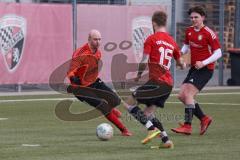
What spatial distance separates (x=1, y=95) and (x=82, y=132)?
379 inches

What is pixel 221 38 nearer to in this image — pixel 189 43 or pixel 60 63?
pixel 60 63

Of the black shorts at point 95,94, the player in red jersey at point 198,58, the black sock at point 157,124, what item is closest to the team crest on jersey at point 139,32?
the player in red jersey at point 198,58

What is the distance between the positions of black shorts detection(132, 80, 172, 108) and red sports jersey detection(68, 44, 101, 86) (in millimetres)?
1597

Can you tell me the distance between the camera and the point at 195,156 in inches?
455

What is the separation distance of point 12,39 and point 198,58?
1048 centimetres

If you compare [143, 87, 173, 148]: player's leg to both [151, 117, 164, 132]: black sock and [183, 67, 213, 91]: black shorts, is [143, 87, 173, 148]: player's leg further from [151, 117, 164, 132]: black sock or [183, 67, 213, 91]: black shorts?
[183, 67, 213, 91]: black shorts

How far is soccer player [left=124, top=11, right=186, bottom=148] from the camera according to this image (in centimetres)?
1276

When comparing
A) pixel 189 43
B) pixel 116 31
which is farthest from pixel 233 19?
pixel 189 43

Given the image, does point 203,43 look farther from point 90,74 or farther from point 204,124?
point 90,74

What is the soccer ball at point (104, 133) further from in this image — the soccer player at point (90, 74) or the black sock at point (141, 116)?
the soccer player at point (90, 74)

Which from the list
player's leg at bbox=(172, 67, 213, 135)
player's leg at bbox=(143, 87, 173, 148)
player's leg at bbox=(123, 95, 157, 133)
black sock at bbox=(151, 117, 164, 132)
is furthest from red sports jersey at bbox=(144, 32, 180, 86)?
player's leg at bbox=(172, 67, 213, 135)

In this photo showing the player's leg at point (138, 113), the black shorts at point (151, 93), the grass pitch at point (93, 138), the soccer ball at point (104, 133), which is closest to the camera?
the grass pitch at point (93, 138)

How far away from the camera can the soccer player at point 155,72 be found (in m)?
12.8

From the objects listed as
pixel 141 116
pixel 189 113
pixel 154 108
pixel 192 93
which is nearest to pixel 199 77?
pixel 192 93
